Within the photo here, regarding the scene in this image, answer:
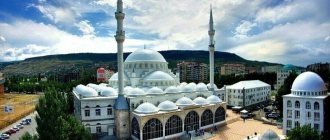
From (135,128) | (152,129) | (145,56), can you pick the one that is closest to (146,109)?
(152,129)

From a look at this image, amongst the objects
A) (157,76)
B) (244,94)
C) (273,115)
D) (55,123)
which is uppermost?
(157,76)

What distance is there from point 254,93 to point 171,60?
12320 cm

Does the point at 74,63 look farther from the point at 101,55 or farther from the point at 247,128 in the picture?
the point at 247,128

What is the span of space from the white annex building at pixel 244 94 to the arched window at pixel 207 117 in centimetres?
1256

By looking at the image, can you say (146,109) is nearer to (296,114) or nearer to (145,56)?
(145,56)

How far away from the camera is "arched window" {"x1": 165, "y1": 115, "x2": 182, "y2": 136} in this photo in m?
25.3

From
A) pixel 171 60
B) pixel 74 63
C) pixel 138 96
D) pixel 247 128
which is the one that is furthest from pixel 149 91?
pixel 74 63

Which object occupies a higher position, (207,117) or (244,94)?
(244,94)

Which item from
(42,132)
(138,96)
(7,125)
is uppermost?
(138,96)

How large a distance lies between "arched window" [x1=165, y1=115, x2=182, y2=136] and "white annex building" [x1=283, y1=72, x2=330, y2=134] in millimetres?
10424

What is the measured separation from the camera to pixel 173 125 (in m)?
25.8

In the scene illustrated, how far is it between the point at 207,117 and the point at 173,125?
212 inches

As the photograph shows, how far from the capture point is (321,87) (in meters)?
24.6

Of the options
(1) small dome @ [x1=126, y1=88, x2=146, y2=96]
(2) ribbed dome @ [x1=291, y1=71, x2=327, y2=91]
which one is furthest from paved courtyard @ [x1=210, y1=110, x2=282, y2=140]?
(1) small dome @ [x1=126, y1=88, x2=146, y2=96]
